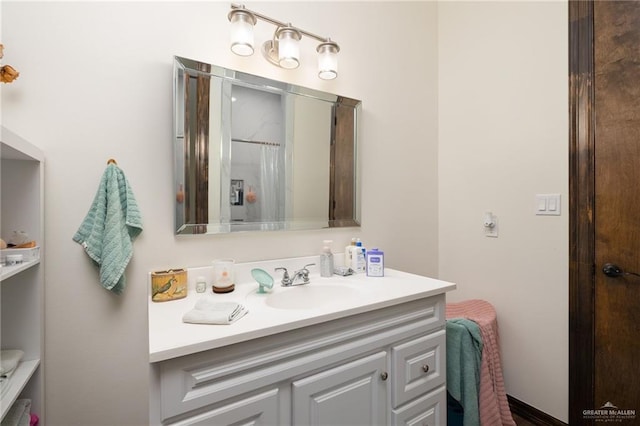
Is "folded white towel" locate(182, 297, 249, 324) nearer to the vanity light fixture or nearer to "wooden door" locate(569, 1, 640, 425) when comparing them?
the vanity light fixture

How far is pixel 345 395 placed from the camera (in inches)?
37.0

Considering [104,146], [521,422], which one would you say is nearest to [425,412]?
[521,422]

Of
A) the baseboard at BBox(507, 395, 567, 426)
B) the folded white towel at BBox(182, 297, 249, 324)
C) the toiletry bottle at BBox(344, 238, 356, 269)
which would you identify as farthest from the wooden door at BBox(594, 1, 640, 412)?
the folded white towel at BBox(182, 297, 249, 324)

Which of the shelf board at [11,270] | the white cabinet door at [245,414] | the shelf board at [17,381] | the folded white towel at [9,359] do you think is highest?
the shelf board at [11,270]

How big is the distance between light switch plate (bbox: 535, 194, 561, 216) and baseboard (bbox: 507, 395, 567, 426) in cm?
102

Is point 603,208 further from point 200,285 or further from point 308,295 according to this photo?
point 200,285

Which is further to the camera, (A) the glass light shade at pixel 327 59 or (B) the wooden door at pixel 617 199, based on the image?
(A) the glass light shade at pixel 327 59

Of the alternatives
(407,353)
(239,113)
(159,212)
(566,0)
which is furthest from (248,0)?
(407,353)

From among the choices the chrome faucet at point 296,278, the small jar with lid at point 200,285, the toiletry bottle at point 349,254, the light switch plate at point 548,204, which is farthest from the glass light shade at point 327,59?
the light switch plate at point 548,204

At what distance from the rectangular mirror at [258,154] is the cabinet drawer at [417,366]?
27.2 inches

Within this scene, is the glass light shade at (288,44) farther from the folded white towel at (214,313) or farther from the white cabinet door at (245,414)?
the white cabinet door at (245,414)

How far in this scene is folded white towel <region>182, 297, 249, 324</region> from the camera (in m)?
0.82

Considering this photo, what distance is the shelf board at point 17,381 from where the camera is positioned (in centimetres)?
76

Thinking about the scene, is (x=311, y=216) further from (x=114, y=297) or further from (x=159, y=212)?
(x=114, y=297)
